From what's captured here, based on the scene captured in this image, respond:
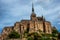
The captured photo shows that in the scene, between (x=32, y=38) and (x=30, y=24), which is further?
(x=30, y=24)

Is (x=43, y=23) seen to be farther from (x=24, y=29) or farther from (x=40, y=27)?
(x=24, y=29)

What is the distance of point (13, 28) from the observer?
6438cm

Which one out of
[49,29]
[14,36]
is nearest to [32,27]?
[49,29]

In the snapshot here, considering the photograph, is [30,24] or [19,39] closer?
[19,39]

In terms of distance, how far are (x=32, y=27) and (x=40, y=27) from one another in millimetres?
2476

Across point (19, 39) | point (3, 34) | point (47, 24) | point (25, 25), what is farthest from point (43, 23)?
point (19, 39)

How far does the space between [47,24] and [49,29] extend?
164cm

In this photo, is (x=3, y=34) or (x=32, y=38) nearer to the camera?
(x=32, y=38)

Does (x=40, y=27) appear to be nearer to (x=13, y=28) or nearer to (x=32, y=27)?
(x=32, y=27)

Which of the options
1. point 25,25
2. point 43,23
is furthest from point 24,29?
point 43,23

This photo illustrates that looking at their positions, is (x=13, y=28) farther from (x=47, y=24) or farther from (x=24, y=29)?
(x=47, y=24)

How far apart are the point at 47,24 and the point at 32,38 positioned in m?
15.4

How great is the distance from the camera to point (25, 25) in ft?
208

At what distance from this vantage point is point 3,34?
6375 centimetres
